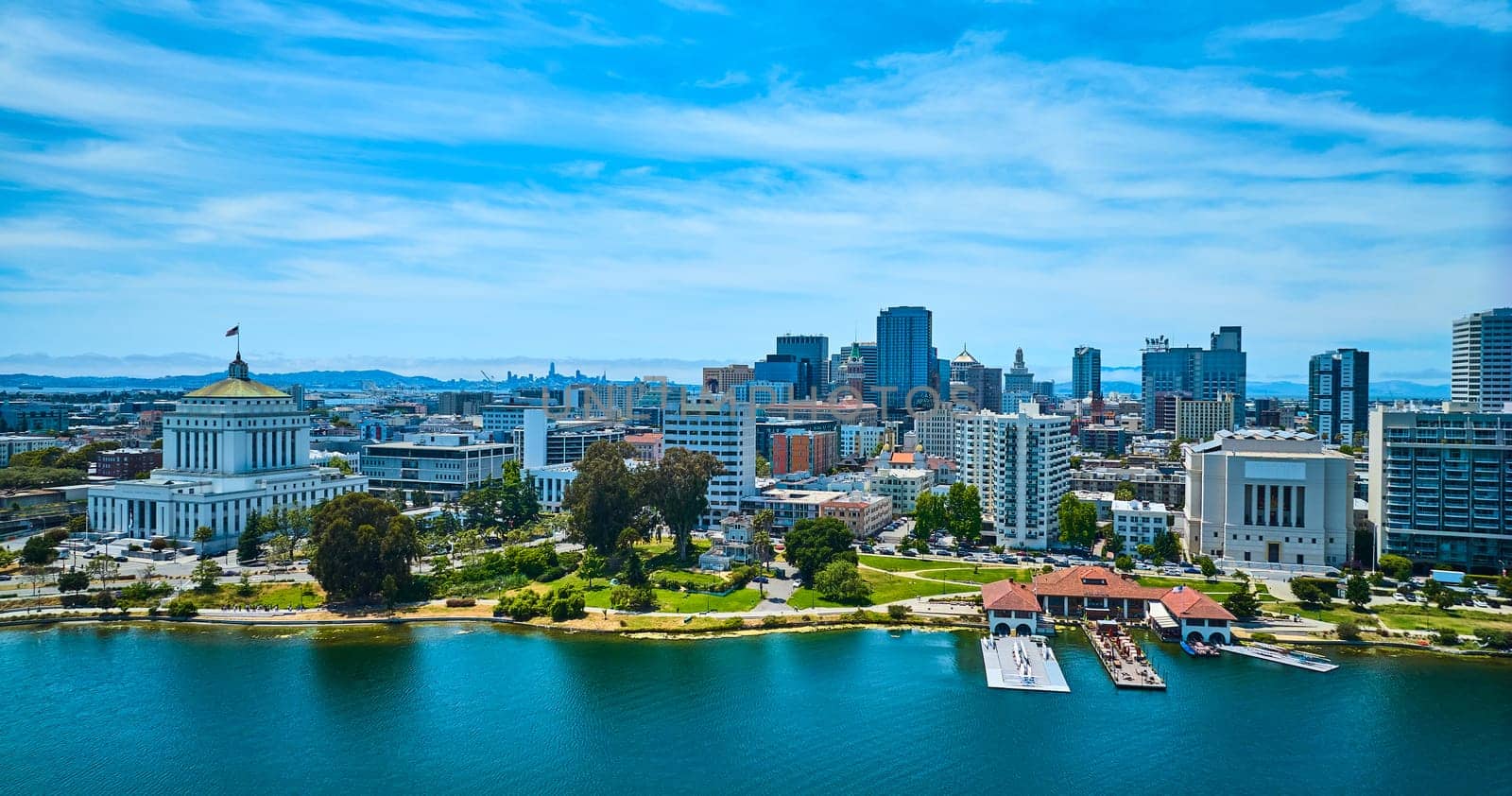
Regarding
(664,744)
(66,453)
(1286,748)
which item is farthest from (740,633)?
(66,453)

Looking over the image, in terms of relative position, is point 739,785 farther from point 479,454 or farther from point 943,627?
point 479,454

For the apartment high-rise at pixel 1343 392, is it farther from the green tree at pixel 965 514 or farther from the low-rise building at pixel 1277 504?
the green tree at pixel 965 514

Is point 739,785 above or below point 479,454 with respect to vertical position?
below

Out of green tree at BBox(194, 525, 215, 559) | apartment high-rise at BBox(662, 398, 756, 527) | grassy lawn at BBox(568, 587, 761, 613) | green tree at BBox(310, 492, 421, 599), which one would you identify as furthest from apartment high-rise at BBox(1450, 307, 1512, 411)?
green tree at BBox(194, 525, 215, 559)

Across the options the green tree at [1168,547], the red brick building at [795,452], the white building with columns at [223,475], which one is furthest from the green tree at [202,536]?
the green tree at [1168,547]

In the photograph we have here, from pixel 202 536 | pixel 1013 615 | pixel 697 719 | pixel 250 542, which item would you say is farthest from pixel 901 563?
pixel 202 536

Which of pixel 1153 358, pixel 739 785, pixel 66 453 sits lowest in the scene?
pixel 739 785

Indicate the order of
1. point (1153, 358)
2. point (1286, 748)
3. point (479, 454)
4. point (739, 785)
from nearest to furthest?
point (739, 785), point (1286, 748), point (479, 454), point (1153, 358)
